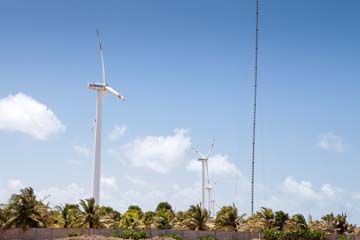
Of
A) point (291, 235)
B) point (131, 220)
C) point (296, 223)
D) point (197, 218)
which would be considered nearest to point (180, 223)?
point (197, 218)

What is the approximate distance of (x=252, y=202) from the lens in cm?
11331

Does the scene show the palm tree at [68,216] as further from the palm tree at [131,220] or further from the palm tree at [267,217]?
the palm tree at [267,217]

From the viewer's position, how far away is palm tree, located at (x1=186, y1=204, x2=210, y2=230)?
335ft

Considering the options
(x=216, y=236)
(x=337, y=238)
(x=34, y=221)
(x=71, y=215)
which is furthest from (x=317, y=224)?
(x=34, y=221)

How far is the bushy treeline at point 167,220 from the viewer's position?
89312 mm

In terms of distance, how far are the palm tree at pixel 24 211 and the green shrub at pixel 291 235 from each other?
34575 millimetres

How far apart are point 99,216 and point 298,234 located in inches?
1235

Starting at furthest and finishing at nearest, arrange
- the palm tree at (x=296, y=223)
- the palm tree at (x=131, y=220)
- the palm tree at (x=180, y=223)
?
the palm tree at (x=296, y=223) → the palm tree at (x=180, y=223) → the palm tree at (x=131, y=220)

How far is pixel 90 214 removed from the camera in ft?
312

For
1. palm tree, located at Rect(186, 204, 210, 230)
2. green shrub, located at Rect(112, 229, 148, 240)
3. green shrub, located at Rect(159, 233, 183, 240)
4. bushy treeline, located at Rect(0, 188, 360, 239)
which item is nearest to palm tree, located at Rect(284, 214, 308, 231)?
bushy treeline, located at Rect(0, 188, 360, 239)

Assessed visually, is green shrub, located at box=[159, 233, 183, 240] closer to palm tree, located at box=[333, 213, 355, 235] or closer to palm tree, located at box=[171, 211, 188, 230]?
palm tree, located at box=[171, 211, 188, 230]

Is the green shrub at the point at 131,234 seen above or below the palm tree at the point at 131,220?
below

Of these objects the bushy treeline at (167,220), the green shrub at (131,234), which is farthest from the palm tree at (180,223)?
the green shrub at (131,234)

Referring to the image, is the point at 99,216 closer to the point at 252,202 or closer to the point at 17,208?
the point at 17,208
